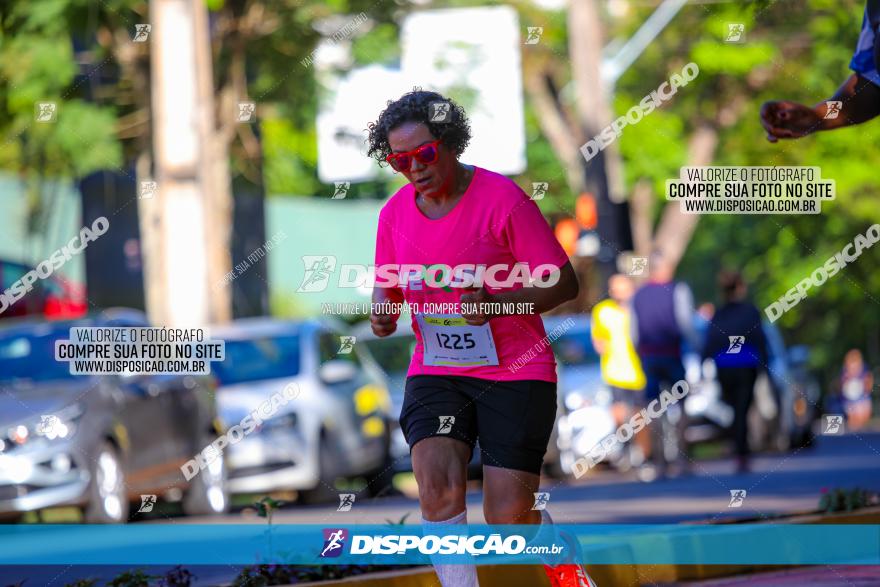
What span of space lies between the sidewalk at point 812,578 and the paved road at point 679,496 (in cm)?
165

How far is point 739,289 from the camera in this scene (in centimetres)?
1590

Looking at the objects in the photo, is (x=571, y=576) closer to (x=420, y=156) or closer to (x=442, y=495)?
(x=442, y=495)

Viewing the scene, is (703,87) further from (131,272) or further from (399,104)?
(399,104)

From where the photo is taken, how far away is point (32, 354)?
13.7 metres

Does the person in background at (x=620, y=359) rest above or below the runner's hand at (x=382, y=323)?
below

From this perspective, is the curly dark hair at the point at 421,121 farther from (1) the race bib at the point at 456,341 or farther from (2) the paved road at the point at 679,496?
(2) the paved road at the point at 679,496

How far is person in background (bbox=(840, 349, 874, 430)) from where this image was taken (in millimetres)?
38281

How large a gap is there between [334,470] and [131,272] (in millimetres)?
13575

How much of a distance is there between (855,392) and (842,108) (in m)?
33.1

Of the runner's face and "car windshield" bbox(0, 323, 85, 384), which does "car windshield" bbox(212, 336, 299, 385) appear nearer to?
"car windshield" bbox(0, 323, 85, 384)

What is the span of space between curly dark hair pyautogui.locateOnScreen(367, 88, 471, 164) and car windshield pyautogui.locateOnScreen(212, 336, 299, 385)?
9.20 metres

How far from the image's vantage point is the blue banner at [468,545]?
254 inches

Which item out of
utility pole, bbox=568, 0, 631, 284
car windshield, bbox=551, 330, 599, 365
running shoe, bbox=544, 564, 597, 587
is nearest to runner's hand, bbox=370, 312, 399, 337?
running shoe, bbox=544, 564, 597, 587

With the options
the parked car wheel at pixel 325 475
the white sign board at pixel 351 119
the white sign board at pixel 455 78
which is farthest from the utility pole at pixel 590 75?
the parked car wheel at pixel 325 475
